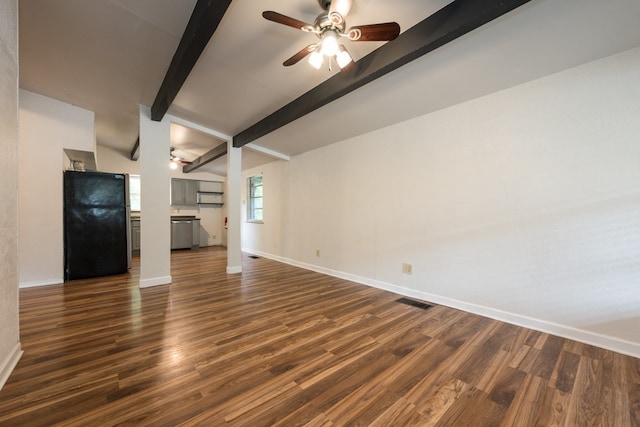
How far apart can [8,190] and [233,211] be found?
117 inches

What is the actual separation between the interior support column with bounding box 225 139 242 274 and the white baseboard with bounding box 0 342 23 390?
272 cm

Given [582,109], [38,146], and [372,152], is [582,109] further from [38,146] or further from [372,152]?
[38,146]

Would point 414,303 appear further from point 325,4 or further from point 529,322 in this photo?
point 325,4

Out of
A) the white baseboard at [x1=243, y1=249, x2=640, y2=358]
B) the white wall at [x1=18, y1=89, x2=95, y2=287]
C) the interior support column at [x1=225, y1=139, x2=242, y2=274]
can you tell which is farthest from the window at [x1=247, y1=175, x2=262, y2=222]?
the white baseboard at [x1=243, y1=249, x2=640, y2=358]

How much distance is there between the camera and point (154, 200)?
3594mm

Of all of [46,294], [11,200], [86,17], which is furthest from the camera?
[46,294]

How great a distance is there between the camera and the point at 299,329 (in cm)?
229

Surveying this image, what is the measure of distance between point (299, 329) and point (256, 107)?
9.60ft

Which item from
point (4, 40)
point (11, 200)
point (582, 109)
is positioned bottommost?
point (11, 200)

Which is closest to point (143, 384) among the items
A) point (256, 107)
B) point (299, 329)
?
point (299, 329)

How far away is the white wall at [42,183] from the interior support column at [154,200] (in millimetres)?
1413

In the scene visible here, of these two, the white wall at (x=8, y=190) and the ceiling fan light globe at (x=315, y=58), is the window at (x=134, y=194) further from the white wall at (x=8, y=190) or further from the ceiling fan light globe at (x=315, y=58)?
the ceiling fan light globe at (x=315, y=58)

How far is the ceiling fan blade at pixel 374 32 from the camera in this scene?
5.31 ft

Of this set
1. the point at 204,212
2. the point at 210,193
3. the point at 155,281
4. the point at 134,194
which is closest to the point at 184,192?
the point at 210,193
